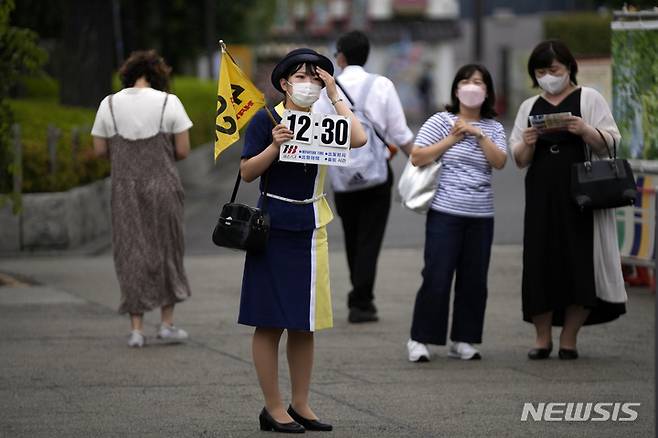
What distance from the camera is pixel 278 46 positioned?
66.0 metres

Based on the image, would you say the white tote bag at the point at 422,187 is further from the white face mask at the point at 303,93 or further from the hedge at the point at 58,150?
the hedge at the point at 58,150

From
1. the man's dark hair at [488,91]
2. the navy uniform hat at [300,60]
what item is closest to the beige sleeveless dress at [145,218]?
the man's dark hair at [488,91]

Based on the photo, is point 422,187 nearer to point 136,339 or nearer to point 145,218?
point 145,218

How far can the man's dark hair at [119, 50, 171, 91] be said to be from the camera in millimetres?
9578

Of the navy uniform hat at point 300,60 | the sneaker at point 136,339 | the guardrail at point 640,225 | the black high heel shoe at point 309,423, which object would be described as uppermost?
the navy uniform hat at point 300,60

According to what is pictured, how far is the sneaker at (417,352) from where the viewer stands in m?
8.90

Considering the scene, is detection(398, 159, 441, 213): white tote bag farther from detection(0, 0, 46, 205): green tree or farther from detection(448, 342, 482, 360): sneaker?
detection(0, 0, 46, 205): green tree

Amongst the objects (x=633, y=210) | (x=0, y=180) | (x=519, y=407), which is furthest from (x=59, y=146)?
(x=519, y=407)

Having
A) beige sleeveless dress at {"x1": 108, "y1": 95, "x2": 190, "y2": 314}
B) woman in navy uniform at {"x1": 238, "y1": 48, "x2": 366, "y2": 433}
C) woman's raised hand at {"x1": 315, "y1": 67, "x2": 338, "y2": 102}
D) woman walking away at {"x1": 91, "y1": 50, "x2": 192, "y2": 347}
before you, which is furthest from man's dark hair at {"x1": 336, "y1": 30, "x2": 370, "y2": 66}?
woman's raised hand at {"x1": 315, "y1": 67, "x2": 338, "y2": 102}

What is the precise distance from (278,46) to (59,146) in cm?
5124

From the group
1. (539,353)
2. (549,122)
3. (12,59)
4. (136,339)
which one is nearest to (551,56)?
(549,122)

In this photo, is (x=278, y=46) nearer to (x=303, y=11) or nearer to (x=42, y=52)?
(x=303, y=11)

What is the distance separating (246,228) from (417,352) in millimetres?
2438

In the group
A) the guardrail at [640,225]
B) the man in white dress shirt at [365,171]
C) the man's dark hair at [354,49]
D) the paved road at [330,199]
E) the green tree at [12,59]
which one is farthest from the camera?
the paved road at [330,199]
